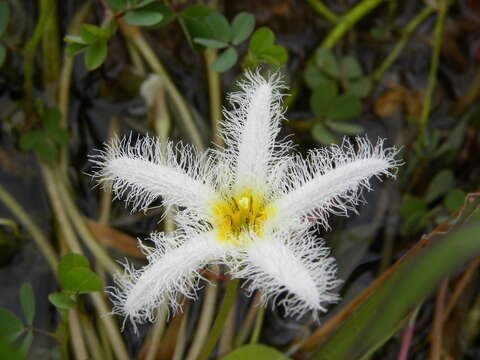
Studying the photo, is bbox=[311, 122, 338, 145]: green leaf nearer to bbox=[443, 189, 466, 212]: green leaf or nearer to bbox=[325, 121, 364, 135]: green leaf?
bbox=[325, 121, 364, 135]: green leaf

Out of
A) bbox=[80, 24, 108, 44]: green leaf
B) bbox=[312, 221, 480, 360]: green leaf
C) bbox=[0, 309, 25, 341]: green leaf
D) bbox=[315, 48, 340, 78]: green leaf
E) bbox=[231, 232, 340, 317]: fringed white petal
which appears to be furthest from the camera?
bbox=[315, 48, 340, 78]: green leaf

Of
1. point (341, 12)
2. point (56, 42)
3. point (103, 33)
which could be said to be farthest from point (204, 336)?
point (341, 12)

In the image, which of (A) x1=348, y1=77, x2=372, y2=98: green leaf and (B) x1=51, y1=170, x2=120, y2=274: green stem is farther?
(A) x1=348, y1=77, x2=372, y2=98: green leaf

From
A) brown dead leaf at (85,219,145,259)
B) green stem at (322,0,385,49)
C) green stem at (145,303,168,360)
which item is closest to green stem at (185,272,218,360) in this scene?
green stem at (145,303,168,360)

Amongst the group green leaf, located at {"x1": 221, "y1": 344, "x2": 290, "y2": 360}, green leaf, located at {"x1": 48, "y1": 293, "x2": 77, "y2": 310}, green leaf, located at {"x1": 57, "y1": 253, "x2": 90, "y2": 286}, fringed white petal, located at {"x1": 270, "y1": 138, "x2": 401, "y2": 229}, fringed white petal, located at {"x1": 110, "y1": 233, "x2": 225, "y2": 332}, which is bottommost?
green leaf, located at {"x1": 221, "y1": 344, "x2": 290, "y2": 360}

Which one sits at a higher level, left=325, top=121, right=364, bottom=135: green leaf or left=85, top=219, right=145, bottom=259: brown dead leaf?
left=325, top=121, right=364, bottom=135: green leaf

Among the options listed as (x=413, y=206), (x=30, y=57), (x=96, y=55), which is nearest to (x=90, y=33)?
(x=96, y=55)
